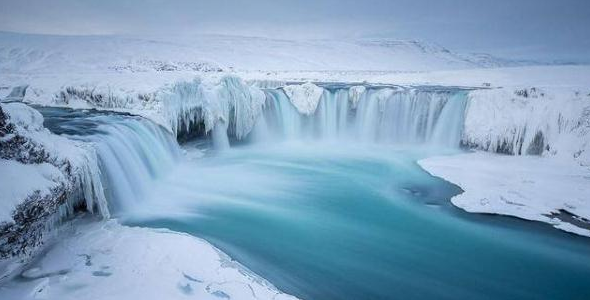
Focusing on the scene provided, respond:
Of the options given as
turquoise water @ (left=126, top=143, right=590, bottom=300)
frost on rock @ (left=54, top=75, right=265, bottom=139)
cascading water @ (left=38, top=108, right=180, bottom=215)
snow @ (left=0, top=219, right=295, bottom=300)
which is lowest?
turquoise water @ (left=126, top=143, right=590, bottom=300)

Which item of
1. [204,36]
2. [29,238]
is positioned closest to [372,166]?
[29,238]

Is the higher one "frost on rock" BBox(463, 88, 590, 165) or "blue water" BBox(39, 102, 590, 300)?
"frost on rock" BBox(463, 88, 590, 165)

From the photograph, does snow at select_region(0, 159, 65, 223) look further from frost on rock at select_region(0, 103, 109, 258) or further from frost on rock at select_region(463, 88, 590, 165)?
frost on rock at select_region(463, 88, 590, 165)

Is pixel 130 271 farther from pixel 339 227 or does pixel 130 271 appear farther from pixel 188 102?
pixel 188 102

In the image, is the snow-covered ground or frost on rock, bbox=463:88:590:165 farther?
frost on rock, bbox=463:88:590:165

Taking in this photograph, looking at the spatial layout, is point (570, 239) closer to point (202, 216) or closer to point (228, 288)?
point (228, 288)

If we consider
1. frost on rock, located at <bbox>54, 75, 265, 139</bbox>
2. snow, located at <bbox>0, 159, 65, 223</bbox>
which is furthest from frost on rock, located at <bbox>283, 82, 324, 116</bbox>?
snow, located at <bbox>0, 159, 65, 223</bbox>

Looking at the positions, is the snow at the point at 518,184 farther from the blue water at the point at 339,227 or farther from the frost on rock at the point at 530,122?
the frost on rock at the point at 530,122
